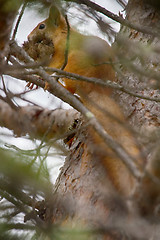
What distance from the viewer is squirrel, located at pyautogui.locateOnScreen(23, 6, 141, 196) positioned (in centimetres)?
121

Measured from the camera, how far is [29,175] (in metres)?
0.83

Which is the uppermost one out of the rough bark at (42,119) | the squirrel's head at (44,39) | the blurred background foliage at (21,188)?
the squirrel's head at (44,39)

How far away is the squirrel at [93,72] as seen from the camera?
1215mm

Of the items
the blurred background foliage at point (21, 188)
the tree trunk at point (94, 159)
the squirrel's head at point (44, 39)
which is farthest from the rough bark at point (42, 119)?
the blurred background foliage at point (21, 188)

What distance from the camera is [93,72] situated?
206 centimetres

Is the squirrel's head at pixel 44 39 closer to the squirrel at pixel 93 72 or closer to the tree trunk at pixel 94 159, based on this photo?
the squirrel at pixel 93 72

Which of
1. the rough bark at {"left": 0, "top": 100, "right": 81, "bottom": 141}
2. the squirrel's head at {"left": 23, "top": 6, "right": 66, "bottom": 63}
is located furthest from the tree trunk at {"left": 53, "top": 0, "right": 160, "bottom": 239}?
the rough bark at {"left": 0, "top": 100, "right": 81, "bottom": 141}

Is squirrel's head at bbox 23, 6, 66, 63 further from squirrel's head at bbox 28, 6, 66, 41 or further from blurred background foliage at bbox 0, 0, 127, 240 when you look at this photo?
blurred background foliage at bbox 0, 0, 127, 240

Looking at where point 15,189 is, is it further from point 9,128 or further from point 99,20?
point 9,128

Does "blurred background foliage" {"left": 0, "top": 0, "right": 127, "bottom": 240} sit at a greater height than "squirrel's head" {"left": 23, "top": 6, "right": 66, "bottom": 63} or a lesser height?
lesser

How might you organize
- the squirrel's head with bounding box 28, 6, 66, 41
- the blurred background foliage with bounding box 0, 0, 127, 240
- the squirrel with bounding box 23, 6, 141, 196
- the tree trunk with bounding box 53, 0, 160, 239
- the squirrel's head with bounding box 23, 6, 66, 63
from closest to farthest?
1. the blurred background foliage with bounding box 0, 0, 127, 240
2. the squirrel with bounding box 23, 6, 141, 196
3. the tree trunk with bounding box 53, 0, 160, 239
4. the squirrel's head with bounding box 23, 6, 66, 63
5. the squirrel's head with bounding box 28, 6, 66, 41

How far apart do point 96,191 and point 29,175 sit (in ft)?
2.32

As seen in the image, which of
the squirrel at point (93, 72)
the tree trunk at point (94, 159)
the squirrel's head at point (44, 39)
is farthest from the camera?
the squirrel's head at point (44, 39)

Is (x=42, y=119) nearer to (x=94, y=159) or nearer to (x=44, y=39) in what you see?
(x=44, y=39)
